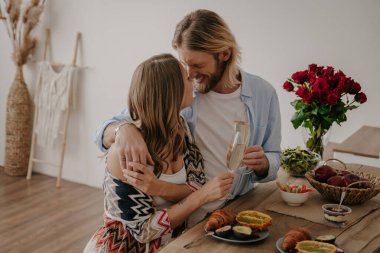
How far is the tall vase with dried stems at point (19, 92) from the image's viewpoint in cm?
455

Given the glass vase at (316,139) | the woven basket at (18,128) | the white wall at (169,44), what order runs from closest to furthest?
1. the glass vase at (316,139)
2. the white wall at (169,44)
3. the woven basket at (18,128)

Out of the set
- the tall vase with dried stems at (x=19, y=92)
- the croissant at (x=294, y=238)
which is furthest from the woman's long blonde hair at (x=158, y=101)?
the tall vase with dried stems at (x=19, y=92)

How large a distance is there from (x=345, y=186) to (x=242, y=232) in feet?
1.79

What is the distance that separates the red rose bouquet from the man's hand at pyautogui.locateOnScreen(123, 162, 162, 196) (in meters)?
0.94

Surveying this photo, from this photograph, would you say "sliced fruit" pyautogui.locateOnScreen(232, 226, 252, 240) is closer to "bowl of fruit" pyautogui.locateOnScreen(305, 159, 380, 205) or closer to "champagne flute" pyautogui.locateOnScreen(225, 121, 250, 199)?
"champagne flute" pyautogui.locateOnScreen(225, 121, 250, 199)

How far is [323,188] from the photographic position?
1897 millimetres

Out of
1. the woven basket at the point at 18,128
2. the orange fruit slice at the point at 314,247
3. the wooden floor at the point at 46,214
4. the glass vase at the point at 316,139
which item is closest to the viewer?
the orange fruit slice at the point at 314,247

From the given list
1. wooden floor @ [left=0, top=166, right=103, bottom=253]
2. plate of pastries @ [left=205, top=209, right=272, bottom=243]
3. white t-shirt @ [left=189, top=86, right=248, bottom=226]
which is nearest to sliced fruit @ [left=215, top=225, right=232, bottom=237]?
plate of pastries @ [left=205, top=209, right=272, bottom=243]

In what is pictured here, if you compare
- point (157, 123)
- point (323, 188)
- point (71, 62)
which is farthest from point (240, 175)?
point (71, 62)

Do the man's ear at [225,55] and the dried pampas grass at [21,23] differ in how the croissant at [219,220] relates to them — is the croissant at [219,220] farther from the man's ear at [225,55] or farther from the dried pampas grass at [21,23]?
the dried pampas grass at [21,23]

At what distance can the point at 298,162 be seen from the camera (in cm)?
227

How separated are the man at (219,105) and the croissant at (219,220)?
0.31m

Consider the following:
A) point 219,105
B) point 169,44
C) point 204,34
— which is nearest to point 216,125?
point 219,105

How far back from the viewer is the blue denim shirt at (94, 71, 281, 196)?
2.02 metres
